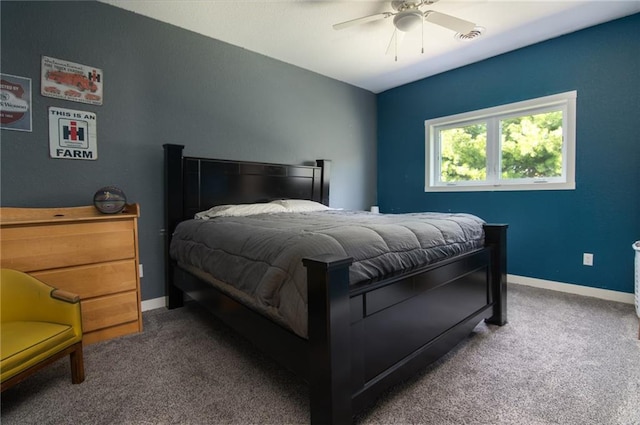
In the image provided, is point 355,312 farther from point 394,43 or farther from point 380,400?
point 394,43

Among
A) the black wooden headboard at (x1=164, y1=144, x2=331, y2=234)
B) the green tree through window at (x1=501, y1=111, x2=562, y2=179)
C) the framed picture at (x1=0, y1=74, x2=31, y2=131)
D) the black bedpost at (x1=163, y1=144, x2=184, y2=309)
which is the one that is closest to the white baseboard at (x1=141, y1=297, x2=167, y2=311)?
the black bedpost at (x1=163, y1=144, x2=184, y2=309)

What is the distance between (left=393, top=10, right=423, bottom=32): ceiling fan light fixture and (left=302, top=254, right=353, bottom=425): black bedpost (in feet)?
6.76

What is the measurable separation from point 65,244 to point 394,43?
327 cm

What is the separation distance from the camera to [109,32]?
7.89 ft

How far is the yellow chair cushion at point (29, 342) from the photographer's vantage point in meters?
1.22

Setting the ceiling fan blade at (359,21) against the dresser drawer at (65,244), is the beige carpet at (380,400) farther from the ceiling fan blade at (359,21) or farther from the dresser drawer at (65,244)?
the ceiling fan blade at (359,21)

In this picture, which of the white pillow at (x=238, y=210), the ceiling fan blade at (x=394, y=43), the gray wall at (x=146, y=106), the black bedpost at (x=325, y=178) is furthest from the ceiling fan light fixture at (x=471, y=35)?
the white pillow at (x=238, y=210)

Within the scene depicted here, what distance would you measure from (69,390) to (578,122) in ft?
14.3

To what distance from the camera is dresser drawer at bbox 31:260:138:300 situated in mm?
1854

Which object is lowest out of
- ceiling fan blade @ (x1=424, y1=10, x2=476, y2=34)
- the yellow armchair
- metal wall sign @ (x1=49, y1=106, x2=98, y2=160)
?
the yellow armchair

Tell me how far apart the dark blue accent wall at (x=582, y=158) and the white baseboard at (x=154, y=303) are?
3453mm

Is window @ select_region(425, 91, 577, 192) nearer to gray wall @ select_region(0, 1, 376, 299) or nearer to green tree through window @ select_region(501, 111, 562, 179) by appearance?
green tree through window @ select_region(501, 111, 562, 179)

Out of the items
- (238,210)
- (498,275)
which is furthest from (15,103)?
(498,275)

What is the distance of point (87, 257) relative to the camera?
1.95 metres
